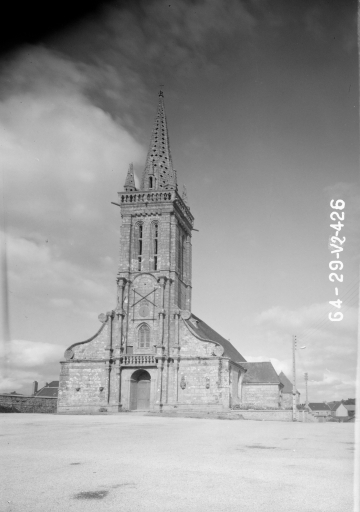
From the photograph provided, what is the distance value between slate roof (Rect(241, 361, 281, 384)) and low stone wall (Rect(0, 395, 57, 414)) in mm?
23535

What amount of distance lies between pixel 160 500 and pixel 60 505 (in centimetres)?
145

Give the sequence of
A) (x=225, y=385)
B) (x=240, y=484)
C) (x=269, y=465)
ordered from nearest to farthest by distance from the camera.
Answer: (x=240, y=484)
(x=269, y=465)
(x=225, y=385)

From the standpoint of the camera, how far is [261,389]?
60.8m

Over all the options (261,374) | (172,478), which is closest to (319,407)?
(261,374)

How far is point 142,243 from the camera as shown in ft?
167

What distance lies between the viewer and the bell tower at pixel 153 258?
47.0 meters

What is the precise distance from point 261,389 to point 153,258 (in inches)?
900

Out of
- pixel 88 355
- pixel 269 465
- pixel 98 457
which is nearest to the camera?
pixel 269 465

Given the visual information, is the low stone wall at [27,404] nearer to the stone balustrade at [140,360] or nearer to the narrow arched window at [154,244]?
the stone balustrade at [140,360]

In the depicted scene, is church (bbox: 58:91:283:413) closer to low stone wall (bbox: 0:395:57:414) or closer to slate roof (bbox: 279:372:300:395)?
low stone wall (bbox: 0:395:57:414)

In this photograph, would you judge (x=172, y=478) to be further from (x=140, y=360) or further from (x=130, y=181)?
(x=130, y=181)

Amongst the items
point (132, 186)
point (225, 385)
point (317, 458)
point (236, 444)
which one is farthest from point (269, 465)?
point (132, 186)

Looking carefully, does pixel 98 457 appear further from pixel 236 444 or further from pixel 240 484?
pixel 236 444

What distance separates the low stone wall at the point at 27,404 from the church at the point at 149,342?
3.20 meters
